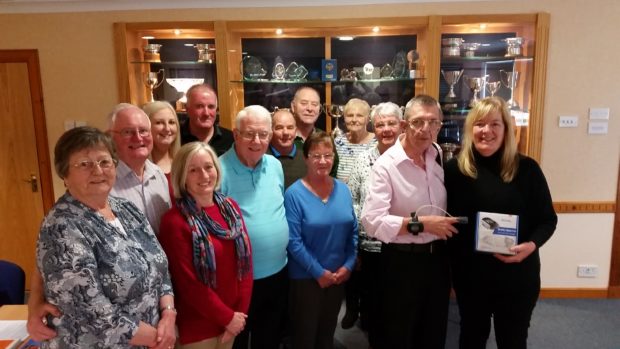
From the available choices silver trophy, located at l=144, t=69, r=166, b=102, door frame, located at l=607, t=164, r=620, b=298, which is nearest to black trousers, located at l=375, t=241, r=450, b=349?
door frame, located at l=607, t=164, r=620, b=298

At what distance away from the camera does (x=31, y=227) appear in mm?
3547

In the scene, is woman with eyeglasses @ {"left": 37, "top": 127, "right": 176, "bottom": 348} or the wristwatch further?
the wristwatch

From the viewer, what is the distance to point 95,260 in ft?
4.06

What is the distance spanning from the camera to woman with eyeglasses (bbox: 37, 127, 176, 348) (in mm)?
1197

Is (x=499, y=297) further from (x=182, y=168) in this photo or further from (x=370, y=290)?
(x=182, y=168)

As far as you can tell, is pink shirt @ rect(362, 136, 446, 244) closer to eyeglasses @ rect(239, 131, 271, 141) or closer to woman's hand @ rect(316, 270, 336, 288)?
woman's hand @ rect(316, 270, 336, 288)

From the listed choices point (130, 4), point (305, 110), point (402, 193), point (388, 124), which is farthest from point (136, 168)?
point (130, 4)

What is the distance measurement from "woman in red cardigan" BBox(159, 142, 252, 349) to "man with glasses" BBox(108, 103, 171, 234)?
150 millimetres

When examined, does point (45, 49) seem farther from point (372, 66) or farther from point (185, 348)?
point (185, 348)

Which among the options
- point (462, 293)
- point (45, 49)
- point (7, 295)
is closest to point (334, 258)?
point (462, 293)

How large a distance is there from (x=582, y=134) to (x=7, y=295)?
3927 mm

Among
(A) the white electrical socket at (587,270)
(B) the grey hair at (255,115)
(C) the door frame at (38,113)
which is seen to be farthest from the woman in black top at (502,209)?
(C) the door frame at (38,113)

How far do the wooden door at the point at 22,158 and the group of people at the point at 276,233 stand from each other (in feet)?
6.62

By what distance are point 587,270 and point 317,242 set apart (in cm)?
269
